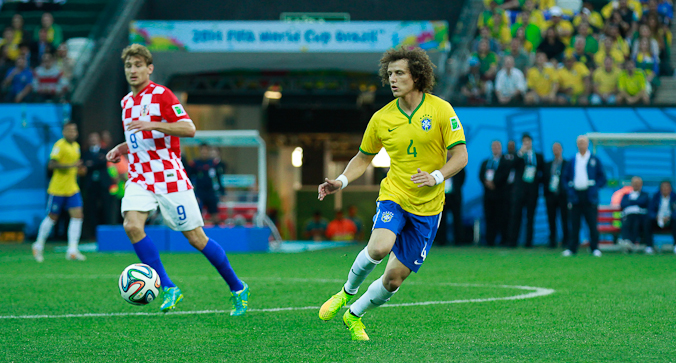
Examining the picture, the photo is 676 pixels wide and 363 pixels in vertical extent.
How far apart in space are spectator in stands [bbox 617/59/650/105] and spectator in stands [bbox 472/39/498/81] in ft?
8.85

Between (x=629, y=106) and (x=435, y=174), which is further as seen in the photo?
(x=629, y=106)

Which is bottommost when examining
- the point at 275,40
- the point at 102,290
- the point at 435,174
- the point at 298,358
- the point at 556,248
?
the point at 556,248

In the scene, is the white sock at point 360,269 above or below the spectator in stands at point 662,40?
below

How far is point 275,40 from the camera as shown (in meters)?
17.9

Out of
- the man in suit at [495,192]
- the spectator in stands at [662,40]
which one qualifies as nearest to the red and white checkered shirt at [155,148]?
the man in suit at [495,192]

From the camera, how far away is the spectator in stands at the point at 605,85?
17531 mm

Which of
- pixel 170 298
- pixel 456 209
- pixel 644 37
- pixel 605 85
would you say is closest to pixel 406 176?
pixel 170 298

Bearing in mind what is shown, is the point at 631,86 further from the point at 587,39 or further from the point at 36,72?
the point at 36,72

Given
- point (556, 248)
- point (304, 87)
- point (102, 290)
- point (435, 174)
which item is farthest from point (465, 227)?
point (435, 174)

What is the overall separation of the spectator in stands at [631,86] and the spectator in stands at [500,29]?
9.13ft

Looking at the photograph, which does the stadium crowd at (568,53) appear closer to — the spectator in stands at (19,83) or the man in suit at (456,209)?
the man in suit at (456,209)

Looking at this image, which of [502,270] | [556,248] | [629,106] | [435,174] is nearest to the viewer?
[435,174]

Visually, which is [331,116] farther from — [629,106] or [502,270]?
[502,270]

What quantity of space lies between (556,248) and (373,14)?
9118 millimetres
